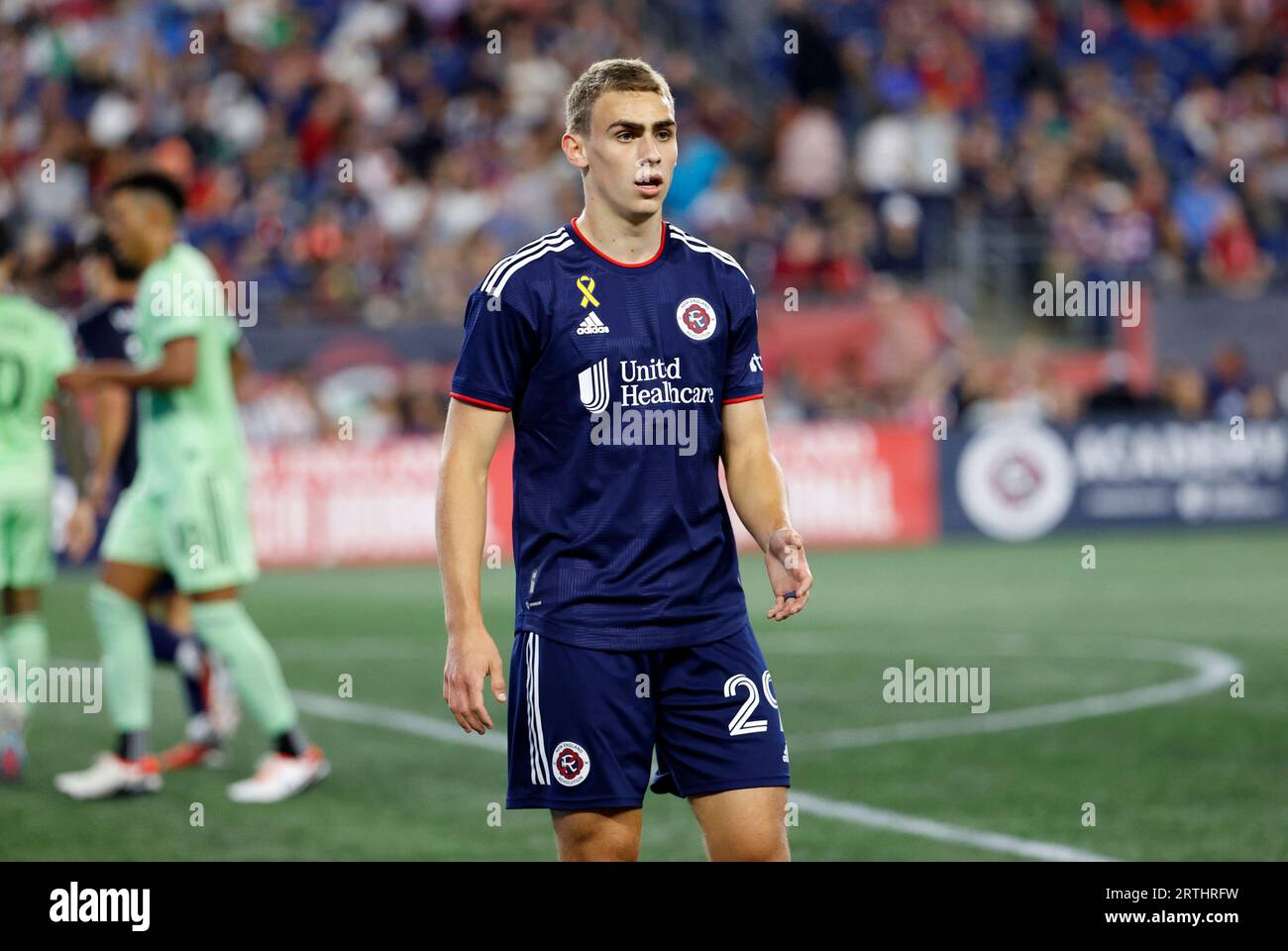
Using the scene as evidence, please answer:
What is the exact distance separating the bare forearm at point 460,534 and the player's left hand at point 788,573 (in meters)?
0.67

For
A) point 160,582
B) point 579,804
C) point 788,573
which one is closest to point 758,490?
point 788,573

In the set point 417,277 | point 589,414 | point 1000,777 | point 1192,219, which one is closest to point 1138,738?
point 1000,777

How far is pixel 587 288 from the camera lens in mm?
4469

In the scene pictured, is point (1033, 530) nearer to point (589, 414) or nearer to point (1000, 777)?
point (1000, 777)

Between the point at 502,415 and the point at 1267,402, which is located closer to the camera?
the point at 502,415

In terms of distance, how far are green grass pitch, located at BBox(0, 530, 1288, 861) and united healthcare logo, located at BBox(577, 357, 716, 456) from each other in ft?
2.19

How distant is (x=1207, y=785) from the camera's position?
24.6ft

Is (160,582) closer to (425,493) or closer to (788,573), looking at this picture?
(788,573)

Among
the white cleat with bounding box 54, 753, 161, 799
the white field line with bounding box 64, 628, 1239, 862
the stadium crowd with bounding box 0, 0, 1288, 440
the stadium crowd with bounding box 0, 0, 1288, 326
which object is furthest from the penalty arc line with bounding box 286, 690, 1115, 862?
the stadium crowd with bounding box 0, 0, 1288, 326

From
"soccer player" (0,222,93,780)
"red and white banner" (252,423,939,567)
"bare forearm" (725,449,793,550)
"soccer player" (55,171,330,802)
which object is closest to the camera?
"bare forearm" (725,449,793,550)

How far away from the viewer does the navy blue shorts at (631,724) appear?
14.5ft

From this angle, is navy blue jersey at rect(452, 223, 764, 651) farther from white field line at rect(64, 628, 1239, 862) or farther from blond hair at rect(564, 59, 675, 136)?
white field line at rect(64, 628, 1239, 862)

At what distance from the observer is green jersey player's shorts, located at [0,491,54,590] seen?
8383mm
